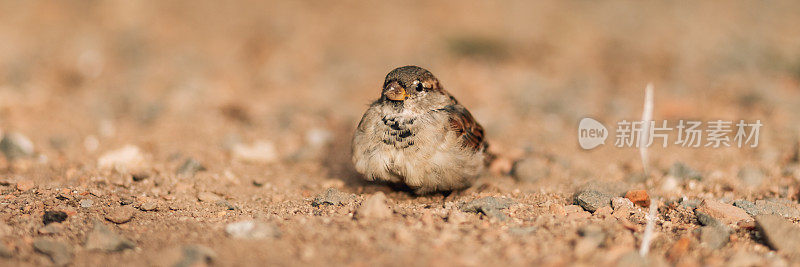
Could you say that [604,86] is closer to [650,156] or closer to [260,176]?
[650,156]

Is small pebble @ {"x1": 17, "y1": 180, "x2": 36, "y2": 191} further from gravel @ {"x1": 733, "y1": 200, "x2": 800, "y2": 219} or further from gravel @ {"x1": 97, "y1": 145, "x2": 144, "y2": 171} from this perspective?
gravel @ {"x1": 733, "y1": 200, "x2": 800, "y2": 219}

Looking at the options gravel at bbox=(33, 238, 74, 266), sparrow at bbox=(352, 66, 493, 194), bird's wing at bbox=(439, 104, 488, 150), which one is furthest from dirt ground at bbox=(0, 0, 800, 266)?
bird's wing at bbox=(439, 104, 488, 150)

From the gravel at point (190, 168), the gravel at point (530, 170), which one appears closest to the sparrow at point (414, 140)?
the gravel at point (530, 170)

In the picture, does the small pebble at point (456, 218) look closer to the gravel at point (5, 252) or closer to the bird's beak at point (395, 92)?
the bird's beak at point (395, 92)

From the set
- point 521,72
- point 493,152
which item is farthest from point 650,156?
point 521,72

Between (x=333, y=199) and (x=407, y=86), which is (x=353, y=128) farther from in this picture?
(x=333, y=199)
